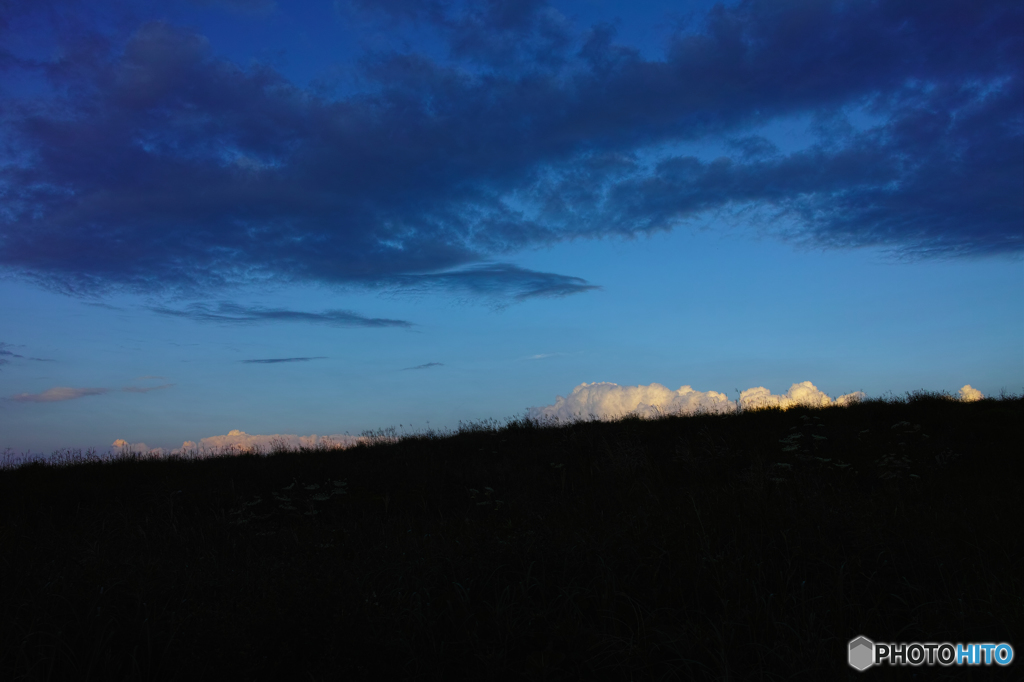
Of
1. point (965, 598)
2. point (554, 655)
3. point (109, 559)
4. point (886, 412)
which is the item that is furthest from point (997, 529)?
point (886, 412)

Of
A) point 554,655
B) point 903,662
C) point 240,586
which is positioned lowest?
point 903,662

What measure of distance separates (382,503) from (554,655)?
5.89 m

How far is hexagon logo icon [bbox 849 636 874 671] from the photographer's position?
9.32 feet

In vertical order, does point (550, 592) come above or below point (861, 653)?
above

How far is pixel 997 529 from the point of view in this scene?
4.69m

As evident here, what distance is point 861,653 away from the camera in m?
2.92

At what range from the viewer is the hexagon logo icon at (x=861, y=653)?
2.84 meters

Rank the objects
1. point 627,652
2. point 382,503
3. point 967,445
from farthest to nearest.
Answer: point 967,445 → point 382,503 → point 627,652

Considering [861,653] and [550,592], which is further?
[550,592]

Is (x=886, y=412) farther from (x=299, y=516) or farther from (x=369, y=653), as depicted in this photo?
(x=369, y=653)

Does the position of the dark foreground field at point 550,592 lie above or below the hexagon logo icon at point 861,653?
above

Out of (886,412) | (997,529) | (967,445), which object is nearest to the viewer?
(997,529)

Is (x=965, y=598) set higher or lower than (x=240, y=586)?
lower

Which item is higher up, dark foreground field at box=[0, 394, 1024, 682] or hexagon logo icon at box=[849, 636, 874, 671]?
dark foreground field at box=[0, 394, 1024, 682]
